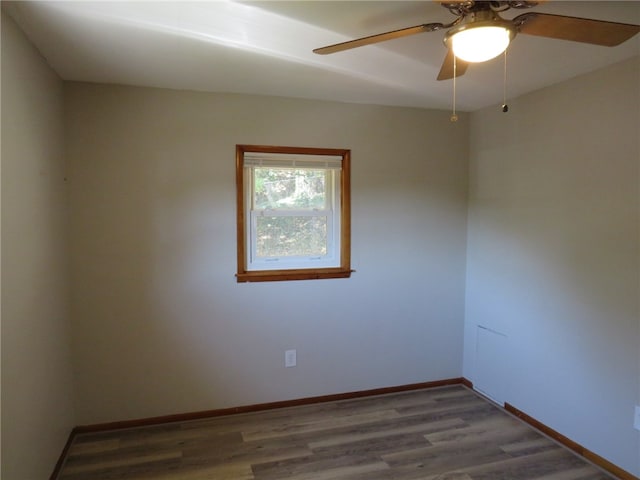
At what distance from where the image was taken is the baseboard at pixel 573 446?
2322mm

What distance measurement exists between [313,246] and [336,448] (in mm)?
1392

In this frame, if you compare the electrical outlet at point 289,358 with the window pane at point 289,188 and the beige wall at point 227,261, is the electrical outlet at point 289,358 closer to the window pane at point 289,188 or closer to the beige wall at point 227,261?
the beige wall at point 227,261

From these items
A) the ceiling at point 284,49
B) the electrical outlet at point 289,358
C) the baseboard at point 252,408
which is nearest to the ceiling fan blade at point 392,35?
the ceiling at point 284,49

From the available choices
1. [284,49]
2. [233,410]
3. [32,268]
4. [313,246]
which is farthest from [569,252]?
[32,268]

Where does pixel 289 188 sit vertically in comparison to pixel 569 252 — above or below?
above

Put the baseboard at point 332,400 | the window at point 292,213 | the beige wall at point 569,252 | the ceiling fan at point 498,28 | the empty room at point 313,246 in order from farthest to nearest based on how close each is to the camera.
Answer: the window at point 292,213 → the baseboard at point 332,400 → the beige wall at point 569,252 → the empty room at point 313,246 → the ceiling fan at point 498,28

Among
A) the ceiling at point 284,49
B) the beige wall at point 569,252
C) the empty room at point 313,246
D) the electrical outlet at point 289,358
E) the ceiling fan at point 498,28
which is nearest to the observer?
the ceiling fan at point 498,28

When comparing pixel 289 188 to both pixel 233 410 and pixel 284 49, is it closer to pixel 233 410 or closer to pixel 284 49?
pixel 284 49

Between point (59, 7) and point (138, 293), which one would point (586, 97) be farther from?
point (138, 293)

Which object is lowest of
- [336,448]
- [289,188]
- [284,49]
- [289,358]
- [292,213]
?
[336,448]

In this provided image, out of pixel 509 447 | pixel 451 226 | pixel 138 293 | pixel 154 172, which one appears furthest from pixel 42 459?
pixel 451 226

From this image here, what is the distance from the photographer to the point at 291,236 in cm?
313

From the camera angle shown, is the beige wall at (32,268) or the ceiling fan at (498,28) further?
the beige wall at (32,268)

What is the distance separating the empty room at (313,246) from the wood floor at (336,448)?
0.02 metres
